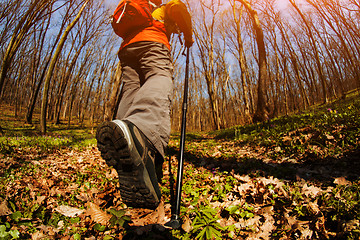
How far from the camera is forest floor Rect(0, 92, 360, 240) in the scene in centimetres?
128

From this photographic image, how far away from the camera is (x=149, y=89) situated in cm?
154

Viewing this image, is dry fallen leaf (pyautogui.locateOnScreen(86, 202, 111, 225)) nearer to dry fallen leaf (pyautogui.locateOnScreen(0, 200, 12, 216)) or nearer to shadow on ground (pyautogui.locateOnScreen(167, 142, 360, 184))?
dry fallen leaf (pyautogui.locateOnScreen(0, 200, 12, 216))

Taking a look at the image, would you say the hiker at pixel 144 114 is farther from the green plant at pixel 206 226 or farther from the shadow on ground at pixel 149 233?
the green plant at pixel 206 226

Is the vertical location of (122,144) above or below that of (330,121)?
below

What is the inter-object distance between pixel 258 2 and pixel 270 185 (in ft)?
42.9

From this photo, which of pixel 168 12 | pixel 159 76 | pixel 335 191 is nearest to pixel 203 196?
pixel 335 191

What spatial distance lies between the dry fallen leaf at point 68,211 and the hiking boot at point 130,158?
0.69 m

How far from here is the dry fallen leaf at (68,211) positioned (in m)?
1.56

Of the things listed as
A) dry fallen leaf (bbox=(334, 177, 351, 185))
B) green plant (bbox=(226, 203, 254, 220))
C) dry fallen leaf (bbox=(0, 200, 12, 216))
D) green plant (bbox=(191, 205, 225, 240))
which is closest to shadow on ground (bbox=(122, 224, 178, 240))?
green plant (bbox=(191, 205, 225, 240))

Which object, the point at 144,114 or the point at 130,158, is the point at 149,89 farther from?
the point at 130,158

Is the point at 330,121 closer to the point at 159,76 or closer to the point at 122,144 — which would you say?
the point at 159,76

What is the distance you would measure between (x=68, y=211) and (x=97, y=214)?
32 centimetres

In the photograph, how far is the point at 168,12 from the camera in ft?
6.51

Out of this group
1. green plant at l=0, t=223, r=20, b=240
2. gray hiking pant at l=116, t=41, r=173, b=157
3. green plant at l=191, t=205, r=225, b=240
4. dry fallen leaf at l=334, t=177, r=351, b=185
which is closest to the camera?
green plant at l=0, t=223, r=20, b=240
